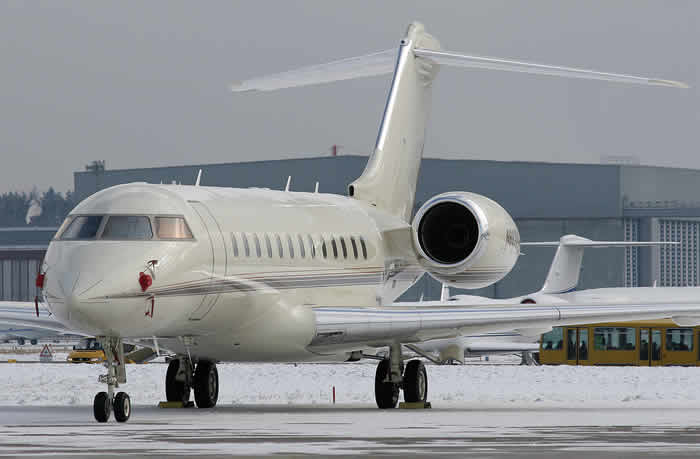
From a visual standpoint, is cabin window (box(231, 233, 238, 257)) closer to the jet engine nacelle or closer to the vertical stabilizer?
the jet engine nacelle

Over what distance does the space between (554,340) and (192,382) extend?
115ft

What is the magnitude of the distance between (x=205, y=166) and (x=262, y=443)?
279 ft

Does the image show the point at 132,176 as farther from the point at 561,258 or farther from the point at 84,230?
the point at 84,230

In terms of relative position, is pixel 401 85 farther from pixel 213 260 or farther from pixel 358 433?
pixel 358 433

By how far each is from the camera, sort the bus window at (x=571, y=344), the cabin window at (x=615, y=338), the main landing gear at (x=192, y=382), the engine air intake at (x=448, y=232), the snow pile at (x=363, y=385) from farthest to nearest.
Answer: the bus window at (x=571, y=344) < the cabin window at (x=615, y=338) < the snow pile at (x=363, y=385) < the engine air intake at (x=448, y=232) < the main landing gear at (x=192, y=382)

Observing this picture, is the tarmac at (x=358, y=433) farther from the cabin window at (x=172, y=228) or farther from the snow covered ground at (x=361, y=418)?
the cabin window at (x=172, y=228)

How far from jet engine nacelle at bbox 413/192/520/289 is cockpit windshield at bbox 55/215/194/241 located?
5.94 m

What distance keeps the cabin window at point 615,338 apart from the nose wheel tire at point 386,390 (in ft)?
105

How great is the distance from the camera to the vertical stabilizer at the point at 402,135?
1042 inches

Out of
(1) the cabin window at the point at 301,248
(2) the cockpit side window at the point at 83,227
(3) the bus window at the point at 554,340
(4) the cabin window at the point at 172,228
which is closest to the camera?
(2) the cockpit side window at the point at 83,227

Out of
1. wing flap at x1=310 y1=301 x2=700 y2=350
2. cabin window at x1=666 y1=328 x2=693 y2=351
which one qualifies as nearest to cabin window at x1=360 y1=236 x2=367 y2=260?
wing flap at x1=310 y1=301 x2=700 y2=350

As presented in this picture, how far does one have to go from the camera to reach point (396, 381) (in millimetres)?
23438

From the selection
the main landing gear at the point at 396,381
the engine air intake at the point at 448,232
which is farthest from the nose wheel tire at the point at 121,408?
the engine air intake at the point at 448,232

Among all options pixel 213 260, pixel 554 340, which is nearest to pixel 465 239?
pixel 213 260
